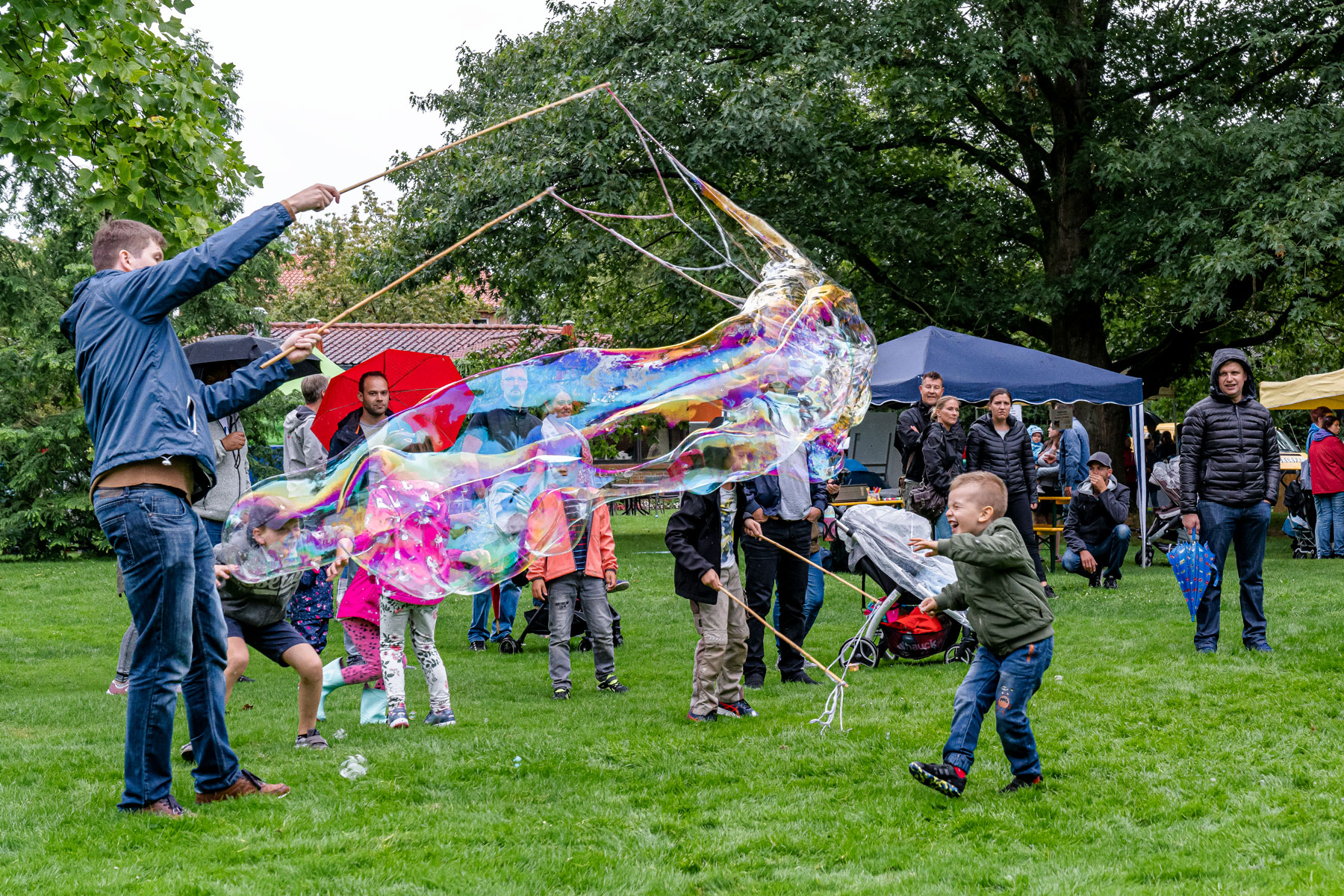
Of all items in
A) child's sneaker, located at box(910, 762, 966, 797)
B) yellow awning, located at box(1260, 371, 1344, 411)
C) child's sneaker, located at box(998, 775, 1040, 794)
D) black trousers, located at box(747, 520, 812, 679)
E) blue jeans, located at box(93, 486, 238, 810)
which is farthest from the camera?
yellow awning, located at box(1260, 371, 1344, 411)

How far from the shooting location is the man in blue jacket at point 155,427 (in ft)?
14.1

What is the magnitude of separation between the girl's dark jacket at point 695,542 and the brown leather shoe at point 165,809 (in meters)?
2.80

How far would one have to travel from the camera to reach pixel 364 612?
6.89 meters

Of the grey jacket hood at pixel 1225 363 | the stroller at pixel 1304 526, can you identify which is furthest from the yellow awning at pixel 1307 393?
the grey jacket hood at pixel 1225 363

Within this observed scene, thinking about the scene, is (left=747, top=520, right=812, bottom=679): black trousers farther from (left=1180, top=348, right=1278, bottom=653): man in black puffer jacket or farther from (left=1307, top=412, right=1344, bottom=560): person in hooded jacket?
(left=1307, top=412, right=1344, bottom=560): person in hooded jacket

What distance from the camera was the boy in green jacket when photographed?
4.90 metres

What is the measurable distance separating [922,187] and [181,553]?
56.3 feet

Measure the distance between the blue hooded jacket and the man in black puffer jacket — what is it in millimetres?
6142

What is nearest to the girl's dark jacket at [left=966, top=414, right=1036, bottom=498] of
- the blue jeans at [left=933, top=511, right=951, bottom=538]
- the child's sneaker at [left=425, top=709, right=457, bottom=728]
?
the blue jeans at [left=933, top=511, right=951, bottom=538]

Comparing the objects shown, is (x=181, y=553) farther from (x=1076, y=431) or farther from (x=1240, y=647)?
(x=1076, y=431)

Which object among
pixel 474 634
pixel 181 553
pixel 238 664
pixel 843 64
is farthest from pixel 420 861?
pixel 843 64

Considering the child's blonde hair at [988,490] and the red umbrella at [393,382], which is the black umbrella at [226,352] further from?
the child's blonde hair at [988,490]

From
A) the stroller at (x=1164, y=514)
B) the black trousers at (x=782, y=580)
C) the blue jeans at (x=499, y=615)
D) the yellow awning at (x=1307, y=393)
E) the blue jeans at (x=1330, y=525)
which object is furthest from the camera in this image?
the yellow awning at (x=1307, y=393)

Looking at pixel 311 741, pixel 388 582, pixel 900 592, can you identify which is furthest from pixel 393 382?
pixel 900 592
